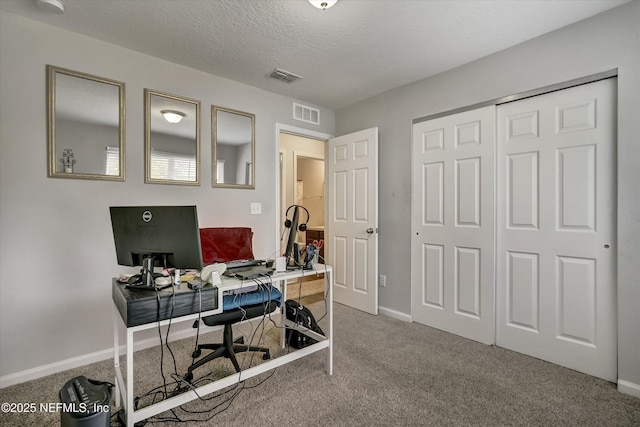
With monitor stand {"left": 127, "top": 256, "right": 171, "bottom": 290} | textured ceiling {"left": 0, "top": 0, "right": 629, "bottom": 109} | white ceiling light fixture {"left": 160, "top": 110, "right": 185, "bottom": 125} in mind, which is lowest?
monitor stand {"left": 127, "top": 256, "right": 171, "bottom": 290}

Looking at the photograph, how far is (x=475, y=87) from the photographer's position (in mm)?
2709

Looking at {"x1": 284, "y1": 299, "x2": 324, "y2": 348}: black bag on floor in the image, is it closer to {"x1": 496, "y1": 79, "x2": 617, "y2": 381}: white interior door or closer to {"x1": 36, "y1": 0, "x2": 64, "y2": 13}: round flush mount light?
{"x1": 496, "y1": 79, "x2": 617, "y2": 381}: white interior door

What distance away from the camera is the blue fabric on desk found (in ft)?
6.86

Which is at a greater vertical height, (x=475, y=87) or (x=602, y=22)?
(x=602, y=22)

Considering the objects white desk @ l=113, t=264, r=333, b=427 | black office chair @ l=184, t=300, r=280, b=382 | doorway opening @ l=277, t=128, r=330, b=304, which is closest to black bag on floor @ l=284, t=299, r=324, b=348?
white desk @ l=113, t=264, r=333, b=427

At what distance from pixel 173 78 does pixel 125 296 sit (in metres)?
2.13

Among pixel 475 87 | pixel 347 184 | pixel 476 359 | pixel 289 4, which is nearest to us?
pixel 289 4

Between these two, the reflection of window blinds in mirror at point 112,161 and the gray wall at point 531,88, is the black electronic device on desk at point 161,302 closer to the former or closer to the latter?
the reflection of window blinds in mirror at point 112,161

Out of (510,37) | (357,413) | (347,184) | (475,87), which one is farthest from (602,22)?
(357,413)

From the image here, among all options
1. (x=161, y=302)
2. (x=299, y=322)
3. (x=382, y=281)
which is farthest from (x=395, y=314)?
(x=161, y=302)

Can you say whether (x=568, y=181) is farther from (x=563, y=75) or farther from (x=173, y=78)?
(x=173, y=78)

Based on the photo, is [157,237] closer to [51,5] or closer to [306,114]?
[51,5]

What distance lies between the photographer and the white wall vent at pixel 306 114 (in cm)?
363

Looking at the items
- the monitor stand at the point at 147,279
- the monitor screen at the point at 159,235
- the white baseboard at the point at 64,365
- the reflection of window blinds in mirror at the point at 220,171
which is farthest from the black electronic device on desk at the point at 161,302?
the reflection of window blinds in mirror at the point at 220,171
